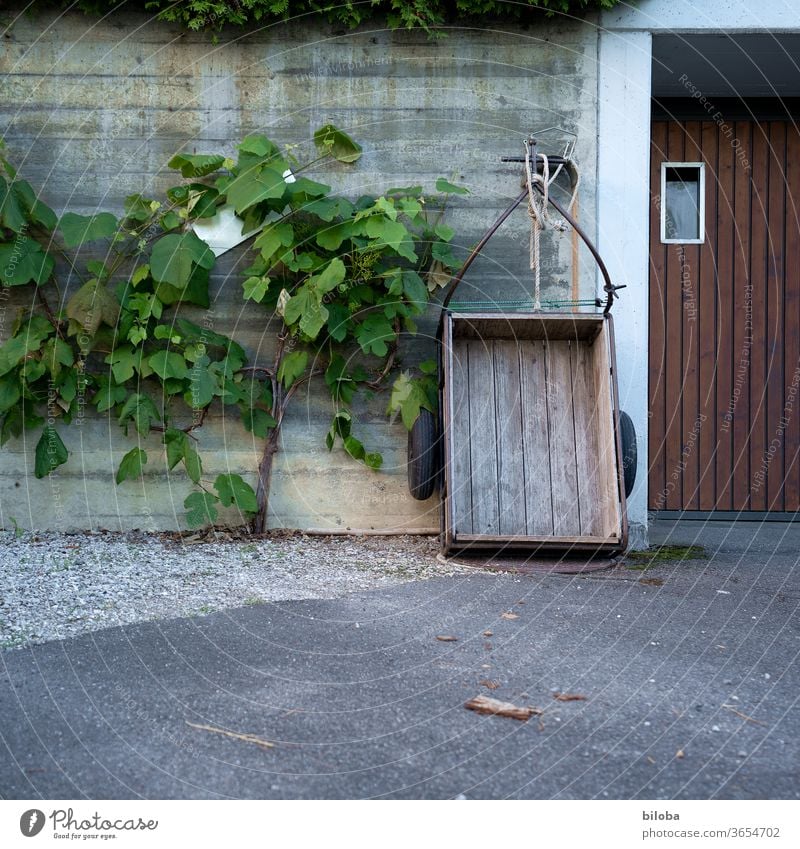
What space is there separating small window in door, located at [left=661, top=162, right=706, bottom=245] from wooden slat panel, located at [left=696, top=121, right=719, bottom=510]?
43 millimetres

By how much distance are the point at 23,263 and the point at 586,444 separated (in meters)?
2.82

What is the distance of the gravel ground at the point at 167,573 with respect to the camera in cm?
285

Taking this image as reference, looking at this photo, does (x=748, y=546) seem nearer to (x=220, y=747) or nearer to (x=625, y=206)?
(x=625, y=206)

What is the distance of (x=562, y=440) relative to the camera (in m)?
4.02

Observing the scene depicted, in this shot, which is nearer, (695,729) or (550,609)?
(695,729)

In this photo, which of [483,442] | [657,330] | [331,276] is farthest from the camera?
[657,330]

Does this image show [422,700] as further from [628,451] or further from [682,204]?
[682,204]

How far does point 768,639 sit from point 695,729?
34.8 inches

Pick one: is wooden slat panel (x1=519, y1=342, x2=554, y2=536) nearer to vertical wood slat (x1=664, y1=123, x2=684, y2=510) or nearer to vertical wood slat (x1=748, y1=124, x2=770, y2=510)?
vertical wood slat (x1=664, y1=123, x2=684, y2=510)

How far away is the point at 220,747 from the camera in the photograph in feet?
5.97

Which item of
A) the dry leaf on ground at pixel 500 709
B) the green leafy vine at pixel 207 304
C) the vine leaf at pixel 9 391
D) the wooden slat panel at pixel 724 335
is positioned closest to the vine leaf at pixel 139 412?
the green leafy vine at pixel 207 304

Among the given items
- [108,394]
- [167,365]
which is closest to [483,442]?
[167,365]

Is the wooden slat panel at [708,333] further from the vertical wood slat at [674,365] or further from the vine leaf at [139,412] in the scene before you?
the vine leaf at [139,412]
